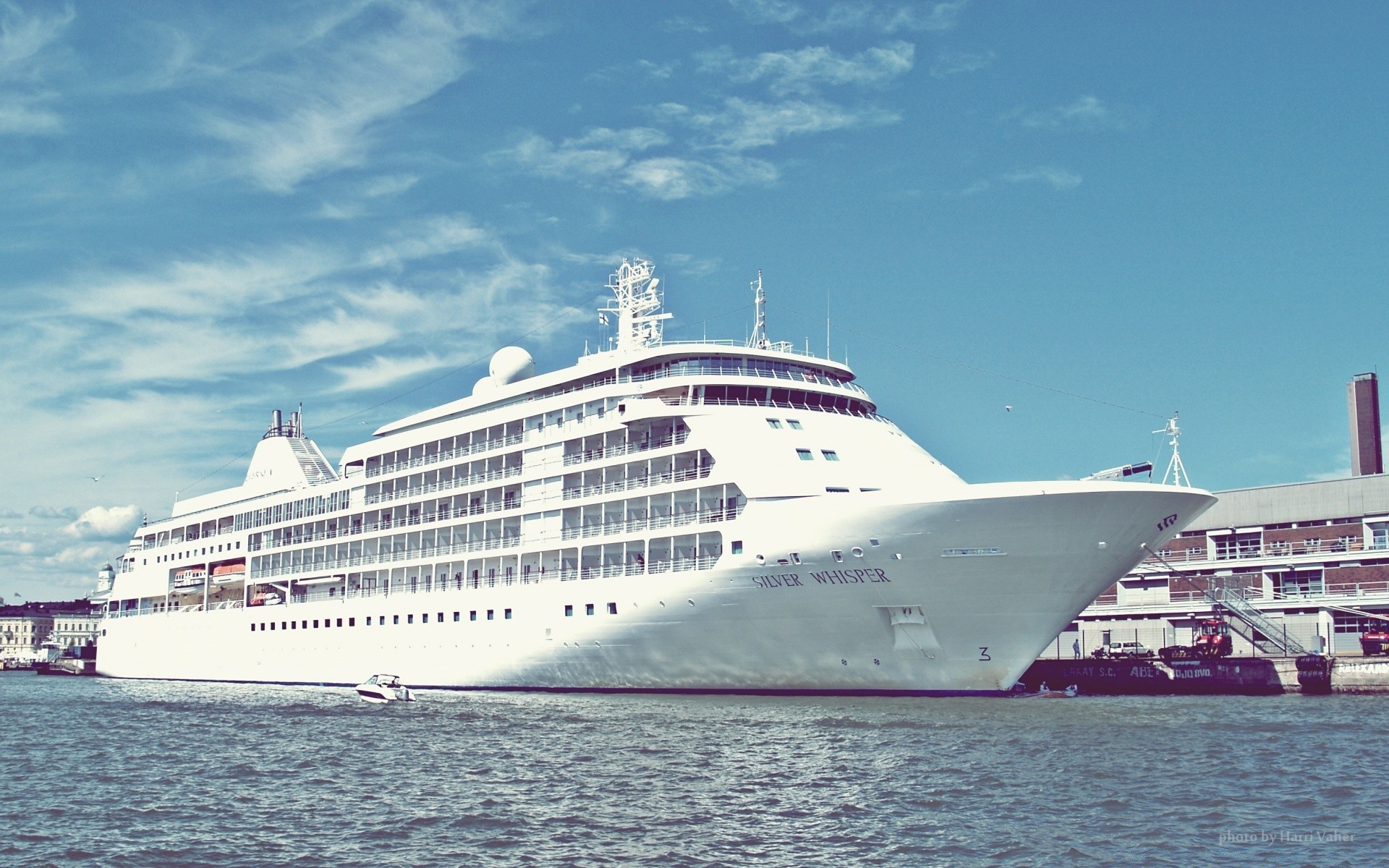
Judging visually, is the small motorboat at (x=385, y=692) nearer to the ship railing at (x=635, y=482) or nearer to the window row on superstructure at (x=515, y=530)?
the window row on superstructure at (x=515, y=530)

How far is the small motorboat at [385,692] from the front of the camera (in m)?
44.5

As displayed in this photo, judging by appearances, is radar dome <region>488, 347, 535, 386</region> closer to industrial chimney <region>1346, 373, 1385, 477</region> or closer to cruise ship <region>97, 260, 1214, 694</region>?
cruise ship <region>97, 260, 1214, 694</region>

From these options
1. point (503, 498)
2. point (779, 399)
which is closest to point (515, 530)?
point (503, 498)

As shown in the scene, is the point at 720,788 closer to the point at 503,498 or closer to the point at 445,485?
the point at 503,498

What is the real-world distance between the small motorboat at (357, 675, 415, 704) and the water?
736 centimetres

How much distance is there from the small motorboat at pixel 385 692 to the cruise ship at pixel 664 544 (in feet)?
8.74

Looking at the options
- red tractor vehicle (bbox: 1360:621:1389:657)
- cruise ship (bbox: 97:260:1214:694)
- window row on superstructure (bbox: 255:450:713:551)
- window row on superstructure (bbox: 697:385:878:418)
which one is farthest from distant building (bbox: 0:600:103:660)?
red tractor vehicle (bbox: 1360:621:1389:657)

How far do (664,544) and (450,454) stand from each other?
15470 millimetres

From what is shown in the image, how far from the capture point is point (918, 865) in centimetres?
1719

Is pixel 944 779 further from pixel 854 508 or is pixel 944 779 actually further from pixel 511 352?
pixel 511 352

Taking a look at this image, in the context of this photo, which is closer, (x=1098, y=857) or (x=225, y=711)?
(x=1098, y=857)

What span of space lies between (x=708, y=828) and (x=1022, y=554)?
16919 mm

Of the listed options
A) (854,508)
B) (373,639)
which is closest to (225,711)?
(373,639)

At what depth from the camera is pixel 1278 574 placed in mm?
62188
